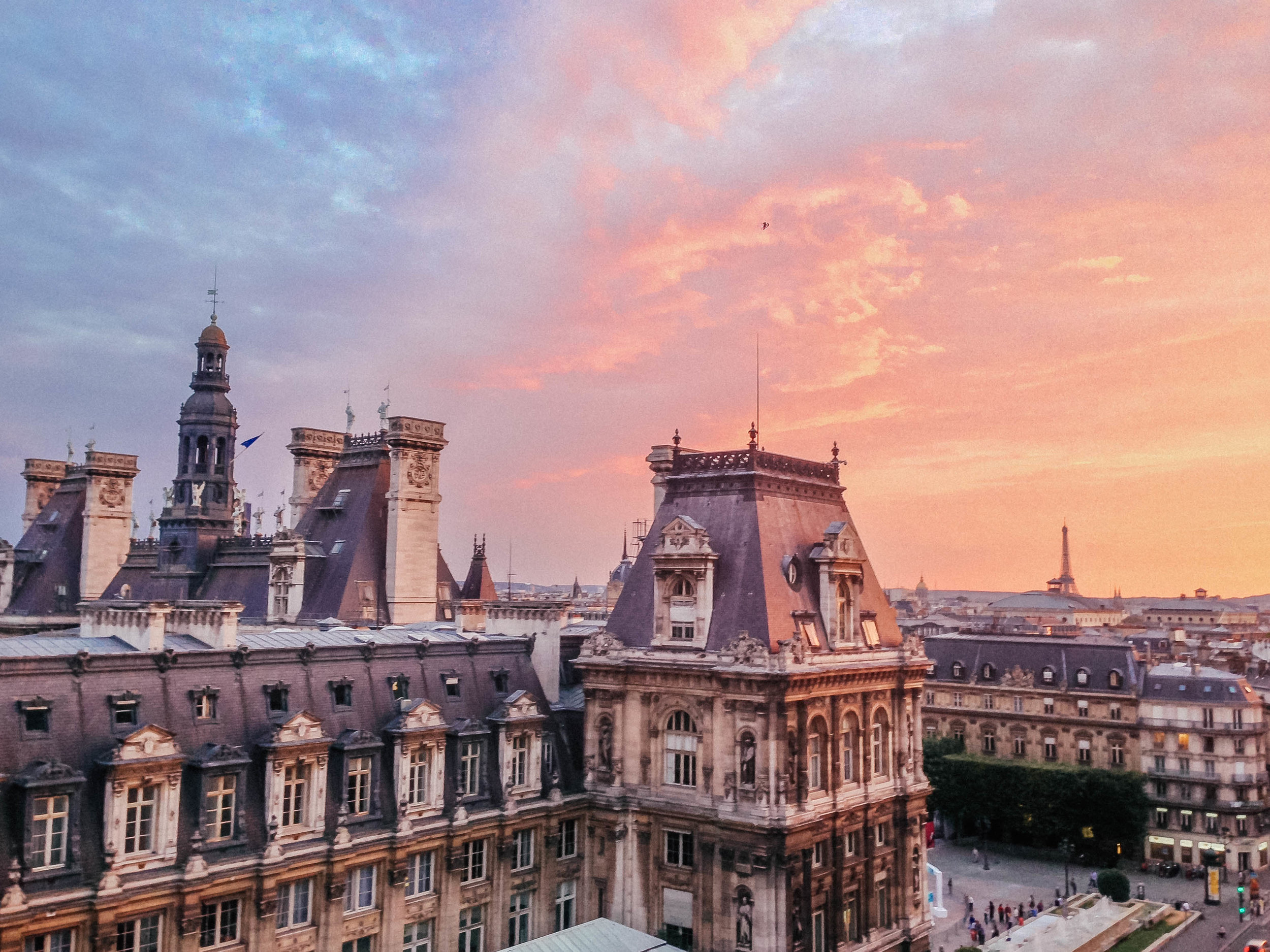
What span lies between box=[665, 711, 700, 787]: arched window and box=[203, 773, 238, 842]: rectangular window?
61.4 feet

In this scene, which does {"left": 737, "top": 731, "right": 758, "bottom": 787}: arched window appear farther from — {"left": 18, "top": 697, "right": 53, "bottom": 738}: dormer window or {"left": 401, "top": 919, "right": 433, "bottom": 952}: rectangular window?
{"left": 18, "top": 697, "right": 53, "bottom": 738}: dormer window

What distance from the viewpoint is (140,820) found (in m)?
33.3

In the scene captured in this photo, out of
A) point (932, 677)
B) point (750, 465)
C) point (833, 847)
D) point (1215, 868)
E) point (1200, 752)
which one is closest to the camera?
point (833, 847)

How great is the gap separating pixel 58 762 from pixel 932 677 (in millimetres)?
88075

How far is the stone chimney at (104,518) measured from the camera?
85375mm

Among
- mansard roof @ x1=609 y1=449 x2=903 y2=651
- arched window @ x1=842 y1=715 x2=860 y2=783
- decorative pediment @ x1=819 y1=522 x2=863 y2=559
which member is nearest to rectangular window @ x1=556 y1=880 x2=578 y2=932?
mansard roof @ x1=609 y1=449 x2=903 y2=651

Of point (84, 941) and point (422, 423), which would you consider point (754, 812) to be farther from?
point (422, 423)

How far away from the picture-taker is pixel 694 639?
47062mm

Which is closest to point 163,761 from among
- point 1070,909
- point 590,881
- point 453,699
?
point 453,699

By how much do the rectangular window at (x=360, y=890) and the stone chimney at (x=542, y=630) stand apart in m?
13.4

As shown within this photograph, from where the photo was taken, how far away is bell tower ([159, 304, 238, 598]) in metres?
→ 77.9

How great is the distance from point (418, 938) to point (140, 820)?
1295cm

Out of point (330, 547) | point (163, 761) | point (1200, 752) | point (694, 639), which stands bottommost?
point (1200, 752)

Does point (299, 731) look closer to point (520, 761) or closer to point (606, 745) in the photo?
point (520, 761)
